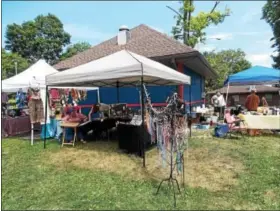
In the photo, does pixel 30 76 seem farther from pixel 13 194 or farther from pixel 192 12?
pixel 192 12

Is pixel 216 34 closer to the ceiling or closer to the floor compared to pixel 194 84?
closer to the ceiling

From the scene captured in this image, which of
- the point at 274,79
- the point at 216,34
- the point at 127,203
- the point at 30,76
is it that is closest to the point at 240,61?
the point at 216,34

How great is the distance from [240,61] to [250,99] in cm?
4069

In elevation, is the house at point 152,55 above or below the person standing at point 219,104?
above

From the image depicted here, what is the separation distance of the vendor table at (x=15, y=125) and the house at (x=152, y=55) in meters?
3.41

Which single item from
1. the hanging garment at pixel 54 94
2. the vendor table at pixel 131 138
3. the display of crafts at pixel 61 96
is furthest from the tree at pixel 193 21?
the vendor table at pixel 131 138

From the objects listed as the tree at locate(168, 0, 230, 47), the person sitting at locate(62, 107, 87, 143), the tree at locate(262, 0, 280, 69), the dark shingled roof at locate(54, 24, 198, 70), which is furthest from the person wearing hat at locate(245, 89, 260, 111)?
the tree at locate(262, 0, 280, 69)

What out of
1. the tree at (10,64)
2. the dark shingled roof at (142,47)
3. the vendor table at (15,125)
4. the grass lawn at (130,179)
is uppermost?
the tree at (10,64)

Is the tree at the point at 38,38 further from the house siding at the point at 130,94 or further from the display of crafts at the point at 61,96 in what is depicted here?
the display of crafts at the point at 61,96

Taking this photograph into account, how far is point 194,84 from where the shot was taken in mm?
16031

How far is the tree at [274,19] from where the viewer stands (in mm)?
30859

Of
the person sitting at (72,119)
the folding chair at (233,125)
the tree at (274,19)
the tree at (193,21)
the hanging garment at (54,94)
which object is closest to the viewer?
the person sitting at (72,119)

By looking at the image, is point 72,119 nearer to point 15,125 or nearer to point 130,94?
point 15,125

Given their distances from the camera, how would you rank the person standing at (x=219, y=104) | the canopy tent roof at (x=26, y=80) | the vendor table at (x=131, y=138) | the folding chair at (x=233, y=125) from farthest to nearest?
the person standing at (x=219, y=104) < the canopy tent roof at (x=26, y=80) < the folding chair at (x=233, y=125) < the vendor table at (x=131, y=138)
